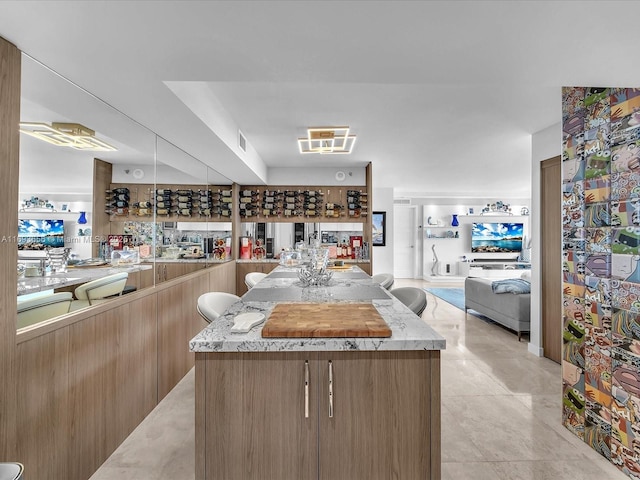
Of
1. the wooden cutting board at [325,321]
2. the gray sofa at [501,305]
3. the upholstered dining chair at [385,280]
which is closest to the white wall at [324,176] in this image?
the gray sofa at [501,305]

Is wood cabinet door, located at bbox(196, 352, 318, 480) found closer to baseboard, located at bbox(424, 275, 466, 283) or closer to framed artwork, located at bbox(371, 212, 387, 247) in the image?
framed artwork, located at bbox(371, 212, 387, 247)

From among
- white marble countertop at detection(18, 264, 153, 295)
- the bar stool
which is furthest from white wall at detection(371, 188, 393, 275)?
the bar stool

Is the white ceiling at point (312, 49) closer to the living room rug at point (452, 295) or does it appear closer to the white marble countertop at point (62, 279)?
the white marble countertop at point (62, 279)

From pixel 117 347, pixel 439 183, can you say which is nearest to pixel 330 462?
pixel 117 347

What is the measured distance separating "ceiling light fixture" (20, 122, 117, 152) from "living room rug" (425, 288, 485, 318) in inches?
231

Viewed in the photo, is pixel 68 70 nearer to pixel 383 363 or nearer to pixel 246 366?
pixel 246 366

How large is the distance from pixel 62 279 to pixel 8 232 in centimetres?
44

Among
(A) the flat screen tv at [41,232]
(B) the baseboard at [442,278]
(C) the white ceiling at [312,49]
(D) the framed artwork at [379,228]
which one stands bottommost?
(B) the baseboard at [442,278]

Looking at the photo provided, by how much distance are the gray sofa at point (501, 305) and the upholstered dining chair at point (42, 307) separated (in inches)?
190

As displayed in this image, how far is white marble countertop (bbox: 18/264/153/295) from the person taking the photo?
1598 millimetres

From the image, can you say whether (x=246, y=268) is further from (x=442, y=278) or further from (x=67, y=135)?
(x=442, y=278)

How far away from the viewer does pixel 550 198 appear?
377 centimetres

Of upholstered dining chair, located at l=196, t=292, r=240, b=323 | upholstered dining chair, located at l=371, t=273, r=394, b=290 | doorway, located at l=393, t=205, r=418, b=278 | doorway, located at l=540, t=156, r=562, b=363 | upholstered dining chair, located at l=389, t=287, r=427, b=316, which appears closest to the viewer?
upholstered dining chair, located at l=196, t=292, r=240, b=323

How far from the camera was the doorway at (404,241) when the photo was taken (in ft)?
34.3
